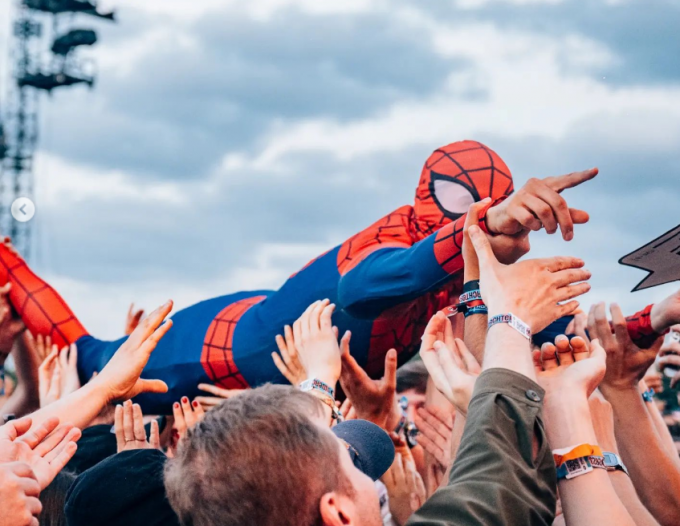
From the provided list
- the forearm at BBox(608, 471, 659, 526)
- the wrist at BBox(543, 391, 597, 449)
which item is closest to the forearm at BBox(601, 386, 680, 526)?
the forearm at BBox(608, 471, 659, 526)

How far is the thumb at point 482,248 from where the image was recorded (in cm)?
167

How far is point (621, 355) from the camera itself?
2.14m

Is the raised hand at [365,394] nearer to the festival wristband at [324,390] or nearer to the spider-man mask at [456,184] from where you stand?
the festival wristband at [324,390]

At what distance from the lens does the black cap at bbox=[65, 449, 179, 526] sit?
149 centimetres

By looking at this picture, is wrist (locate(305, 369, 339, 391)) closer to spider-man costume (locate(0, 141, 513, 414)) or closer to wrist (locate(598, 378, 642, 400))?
spider-man costume (locate(0, 141, 513, 414))

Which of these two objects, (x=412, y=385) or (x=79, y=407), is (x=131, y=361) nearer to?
(x=79, y=407)

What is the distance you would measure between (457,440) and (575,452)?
38 centimetres

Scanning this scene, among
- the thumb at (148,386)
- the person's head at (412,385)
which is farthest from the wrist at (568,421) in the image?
the person's head at (412,385)

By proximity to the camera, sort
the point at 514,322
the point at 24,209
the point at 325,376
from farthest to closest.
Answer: the point at 24,209
the point at 325,376
the point at 514,322

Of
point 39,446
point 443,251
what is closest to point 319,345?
point 443,251

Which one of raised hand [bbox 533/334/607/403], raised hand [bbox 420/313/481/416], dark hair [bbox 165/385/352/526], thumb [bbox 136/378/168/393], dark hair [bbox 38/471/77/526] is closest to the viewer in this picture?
dark hair [bbox 165/385/352/526]

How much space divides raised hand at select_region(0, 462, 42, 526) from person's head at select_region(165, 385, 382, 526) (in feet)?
0.73

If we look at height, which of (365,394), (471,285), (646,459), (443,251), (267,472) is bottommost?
(646,459)

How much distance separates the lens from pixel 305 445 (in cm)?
130
